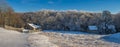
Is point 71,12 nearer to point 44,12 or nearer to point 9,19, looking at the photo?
point 44,12

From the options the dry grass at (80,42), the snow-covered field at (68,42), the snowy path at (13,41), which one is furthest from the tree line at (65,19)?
the snowy path at (13,41)

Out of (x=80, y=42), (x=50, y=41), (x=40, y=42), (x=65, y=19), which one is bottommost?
(x=80, y=42)

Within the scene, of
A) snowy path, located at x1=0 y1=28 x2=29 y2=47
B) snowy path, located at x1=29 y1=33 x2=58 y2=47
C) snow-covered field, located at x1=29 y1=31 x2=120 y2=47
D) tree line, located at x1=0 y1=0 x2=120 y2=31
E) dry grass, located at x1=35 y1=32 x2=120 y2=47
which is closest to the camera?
snowy path, located at x1=0 y1=28 x2=29 y2=47

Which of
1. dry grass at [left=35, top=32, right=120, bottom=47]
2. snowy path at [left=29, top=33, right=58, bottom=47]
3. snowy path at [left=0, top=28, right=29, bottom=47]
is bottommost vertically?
dry grass at [left=35, top=32, right=120, bottom=47]

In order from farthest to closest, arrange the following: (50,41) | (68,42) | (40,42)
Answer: (68,42) < (50,41) < (40,42)

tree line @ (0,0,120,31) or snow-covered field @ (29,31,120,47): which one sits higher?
tree line @ (0,0,120,31)

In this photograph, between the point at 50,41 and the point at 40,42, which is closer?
the point at 40,42

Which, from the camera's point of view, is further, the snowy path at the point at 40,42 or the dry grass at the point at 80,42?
the dry grass at the point at 80,42

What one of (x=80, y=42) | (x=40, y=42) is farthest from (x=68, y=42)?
(x=40, y=42)

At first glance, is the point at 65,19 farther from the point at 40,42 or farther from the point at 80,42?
the point at 40,42

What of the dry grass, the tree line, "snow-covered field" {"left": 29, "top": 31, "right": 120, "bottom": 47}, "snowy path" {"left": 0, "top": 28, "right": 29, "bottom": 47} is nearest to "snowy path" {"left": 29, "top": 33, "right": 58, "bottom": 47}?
"snow-covered field" {"left": 29, "top": 31, "right": 120, "bottom": 47}

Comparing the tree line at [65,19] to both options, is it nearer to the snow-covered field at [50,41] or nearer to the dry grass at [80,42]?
the snow-covered field at [50,41]

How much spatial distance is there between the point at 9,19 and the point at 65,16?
20996mm

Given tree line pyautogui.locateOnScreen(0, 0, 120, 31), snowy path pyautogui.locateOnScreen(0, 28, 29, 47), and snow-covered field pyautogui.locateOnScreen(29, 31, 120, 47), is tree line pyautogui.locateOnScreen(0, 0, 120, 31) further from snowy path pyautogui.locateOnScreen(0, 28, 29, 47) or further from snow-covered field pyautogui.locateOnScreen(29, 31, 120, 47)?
snowy path pyautogui.locateOnScreen(0, 28, 29, 47)
